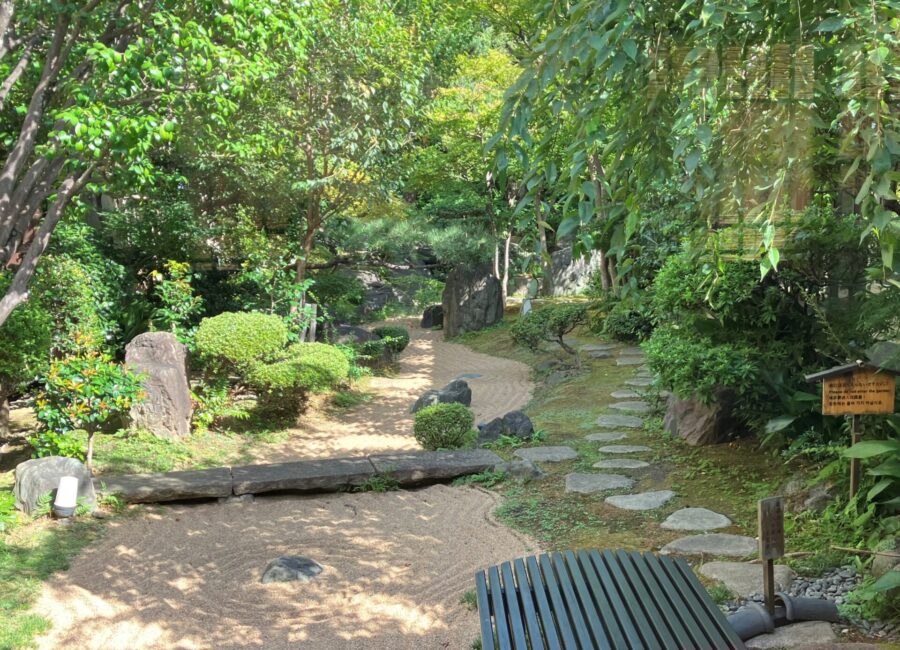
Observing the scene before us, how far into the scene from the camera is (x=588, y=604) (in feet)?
8.38

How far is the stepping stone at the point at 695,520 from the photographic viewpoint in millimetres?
4965

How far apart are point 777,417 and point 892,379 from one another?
1780 mm

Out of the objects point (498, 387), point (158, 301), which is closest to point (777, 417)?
point (498, 387)

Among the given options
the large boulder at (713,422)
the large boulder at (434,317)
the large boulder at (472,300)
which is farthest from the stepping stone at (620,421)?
the large boulder at (434,317)

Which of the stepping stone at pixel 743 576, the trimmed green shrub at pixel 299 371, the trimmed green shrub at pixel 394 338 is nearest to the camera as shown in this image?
the stepping stone at pixel 743 576

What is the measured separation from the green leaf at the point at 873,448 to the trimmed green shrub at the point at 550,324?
8.09 meters

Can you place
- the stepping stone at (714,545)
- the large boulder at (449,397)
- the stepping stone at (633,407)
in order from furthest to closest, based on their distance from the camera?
the large boulder at (449,397) < the stepping stone at (633,407) < the stepping stone at (714,545)

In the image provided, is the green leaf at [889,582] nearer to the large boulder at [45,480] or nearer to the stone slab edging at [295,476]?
the stone slab edging at [295,476]

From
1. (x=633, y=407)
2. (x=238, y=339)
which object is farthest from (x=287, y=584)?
(x=633, y=407)

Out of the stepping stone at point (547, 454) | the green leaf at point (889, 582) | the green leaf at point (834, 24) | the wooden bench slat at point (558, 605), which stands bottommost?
the stepping stone at point (547, 454)

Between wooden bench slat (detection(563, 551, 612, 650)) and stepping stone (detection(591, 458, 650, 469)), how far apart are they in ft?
11.8

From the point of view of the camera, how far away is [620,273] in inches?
113

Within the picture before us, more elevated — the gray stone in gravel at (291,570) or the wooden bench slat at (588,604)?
the wooden bench slat at (588,604)

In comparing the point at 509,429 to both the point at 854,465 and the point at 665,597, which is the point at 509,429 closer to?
the point at 854,465
